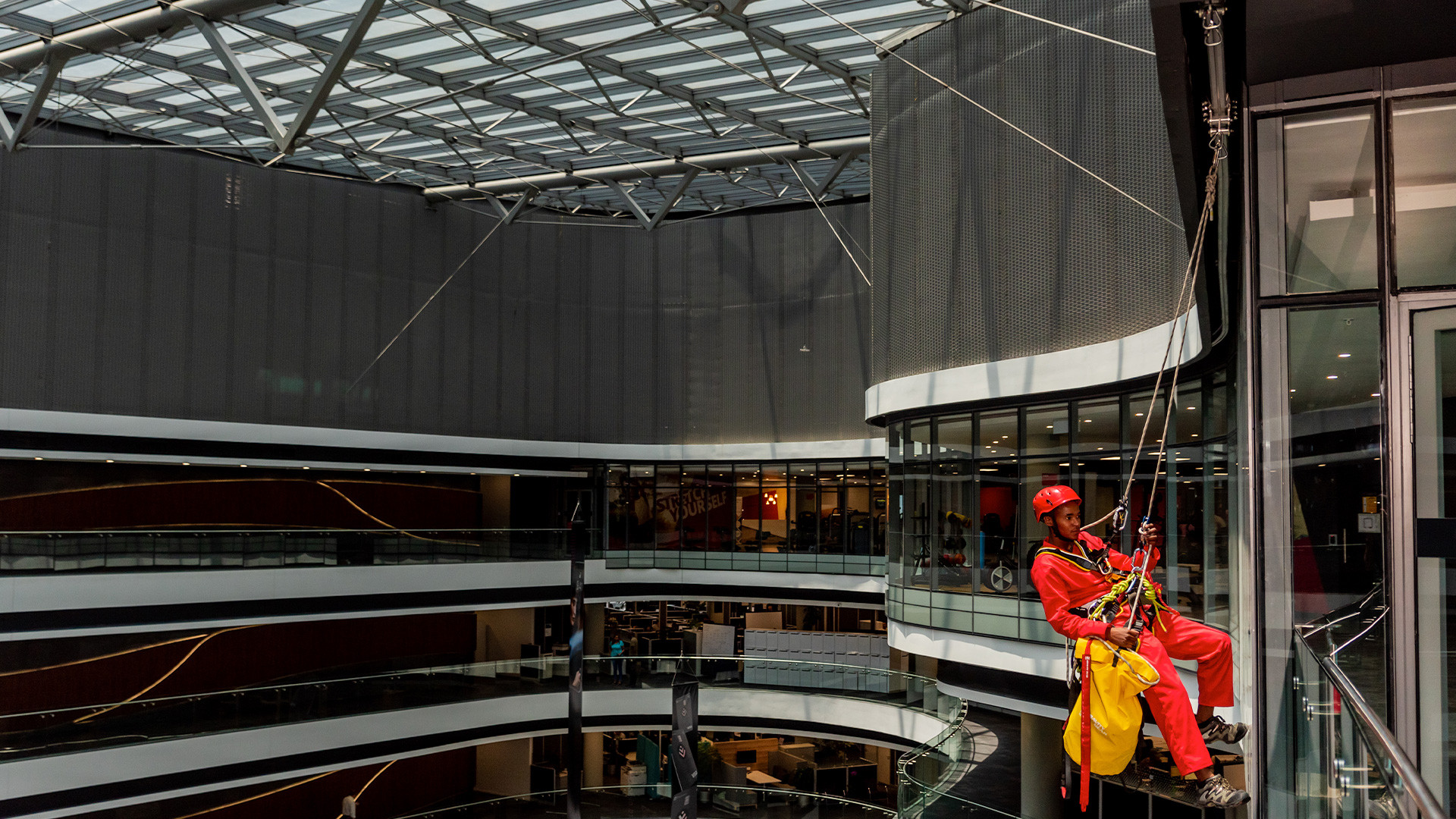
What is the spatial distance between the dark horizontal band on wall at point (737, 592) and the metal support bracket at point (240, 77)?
Answer: 688 inches

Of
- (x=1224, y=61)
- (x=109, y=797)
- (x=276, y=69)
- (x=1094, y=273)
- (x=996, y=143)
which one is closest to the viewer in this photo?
(x=1224, y=61)

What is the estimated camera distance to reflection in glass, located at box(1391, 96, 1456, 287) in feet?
21.2

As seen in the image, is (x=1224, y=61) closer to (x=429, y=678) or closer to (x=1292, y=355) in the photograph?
(x=1292, y=355)

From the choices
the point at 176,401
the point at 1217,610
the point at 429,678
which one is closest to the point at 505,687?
the point at 429,678

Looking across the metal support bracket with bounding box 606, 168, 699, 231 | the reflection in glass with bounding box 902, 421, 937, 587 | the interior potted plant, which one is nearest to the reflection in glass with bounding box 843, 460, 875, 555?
the interior potted plant

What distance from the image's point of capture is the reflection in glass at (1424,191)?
21.2 feet

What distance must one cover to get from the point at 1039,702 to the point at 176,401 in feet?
73.0

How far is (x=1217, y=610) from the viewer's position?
11.1 m

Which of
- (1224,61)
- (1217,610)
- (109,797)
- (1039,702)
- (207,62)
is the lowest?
(109,797)

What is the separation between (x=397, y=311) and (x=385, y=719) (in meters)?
11.7

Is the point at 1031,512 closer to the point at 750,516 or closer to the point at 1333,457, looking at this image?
the point at 1333,457

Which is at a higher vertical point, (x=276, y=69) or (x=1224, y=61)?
(x=276, y=69)

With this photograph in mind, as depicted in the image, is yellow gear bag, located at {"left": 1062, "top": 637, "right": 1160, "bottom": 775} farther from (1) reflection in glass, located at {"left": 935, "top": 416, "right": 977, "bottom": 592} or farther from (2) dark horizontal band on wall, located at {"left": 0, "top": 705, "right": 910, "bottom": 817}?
(2) dark horizontal band on wall, located at {"left": 0, "top": 705, "right": 910, "bottom": 817}

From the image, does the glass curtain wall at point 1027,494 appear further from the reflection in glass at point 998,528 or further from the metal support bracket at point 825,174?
the metal support bracket at point 825,174
